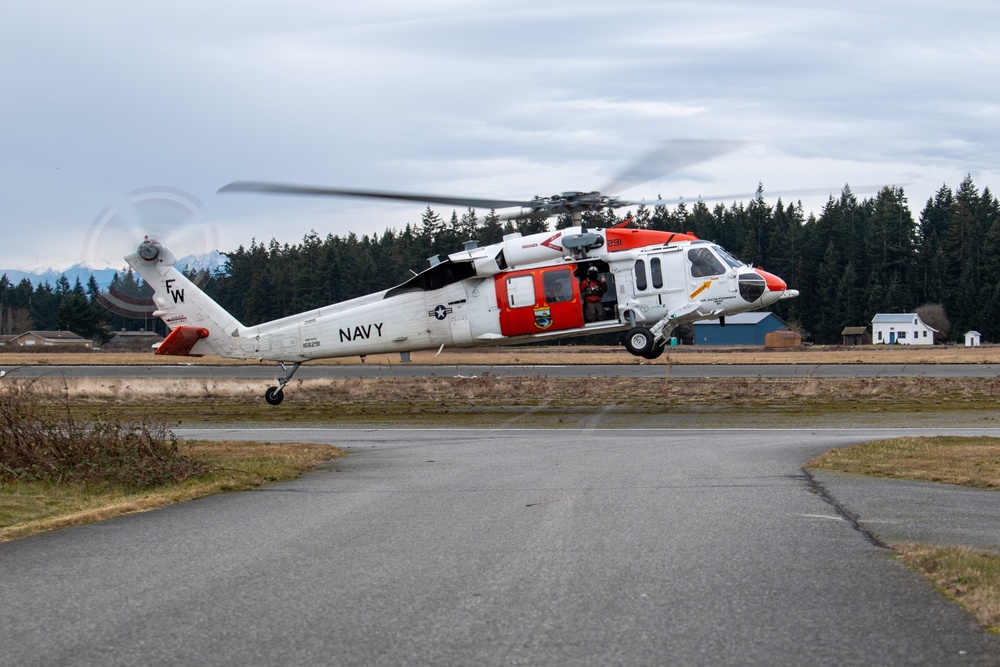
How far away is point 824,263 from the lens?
4001 inches

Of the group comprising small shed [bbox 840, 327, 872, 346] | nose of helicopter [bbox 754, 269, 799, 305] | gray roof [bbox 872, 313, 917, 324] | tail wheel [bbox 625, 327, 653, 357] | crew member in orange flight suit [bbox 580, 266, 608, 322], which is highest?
crew member in orange flight suit [bbox 580, 266, 608, 322]

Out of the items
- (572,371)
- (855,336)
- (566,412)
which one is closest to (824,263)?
(855,336)

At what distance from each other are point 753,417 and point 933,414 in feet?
15.5

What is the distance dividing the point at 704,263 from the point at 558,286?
357 cm

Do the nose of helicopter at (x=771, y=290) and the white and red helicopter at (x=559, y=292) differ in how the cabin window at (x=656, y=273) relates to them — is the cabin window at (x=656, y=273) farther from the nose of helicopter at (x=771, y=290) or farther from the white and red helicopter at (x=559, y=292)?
the nose of helicopter at (x=771, y=290)

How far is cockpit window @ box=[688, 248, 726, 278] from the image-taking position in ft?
84.3

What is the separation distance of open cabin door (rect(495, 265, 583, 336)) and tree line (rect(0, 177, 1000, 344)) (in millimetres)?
62854

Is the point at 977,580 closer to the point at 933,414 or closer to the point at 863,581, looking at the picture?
the point at 863,581

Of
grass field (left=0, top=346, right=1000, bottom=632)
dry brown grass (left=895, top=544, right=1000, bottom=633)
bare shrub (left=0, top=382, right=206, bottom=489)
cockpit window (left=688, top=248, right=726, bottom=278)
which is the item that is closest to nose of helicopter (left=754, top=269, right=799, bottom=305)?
cockpit window (left=688, top=248, right=726, bottom=278)

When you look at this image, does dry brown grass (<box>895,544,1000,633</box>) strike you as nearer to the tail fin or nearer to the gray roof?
the tail fin

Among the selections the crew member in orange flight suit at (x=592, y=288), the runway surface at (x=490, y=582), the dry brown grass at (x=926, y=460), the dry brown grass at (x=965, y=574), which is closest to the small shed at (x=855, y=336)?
the crew member in orange flight suit at (x=592, y=288)

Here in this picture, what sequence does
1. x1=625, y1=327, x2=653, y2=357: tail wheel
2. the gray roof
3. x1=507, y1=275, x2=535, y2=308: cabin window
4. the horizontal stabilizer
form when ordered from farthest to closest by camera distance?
the gray roof, the horizontal stabilizer, x1=507, y1=275, x2=535, y2=308: cabin window, x1=625, y1=327, x2=653, y2=357: tail wheel

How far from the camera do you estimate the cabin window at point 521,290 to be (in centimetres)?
2622

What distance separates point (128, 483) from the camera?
12.6 meters
